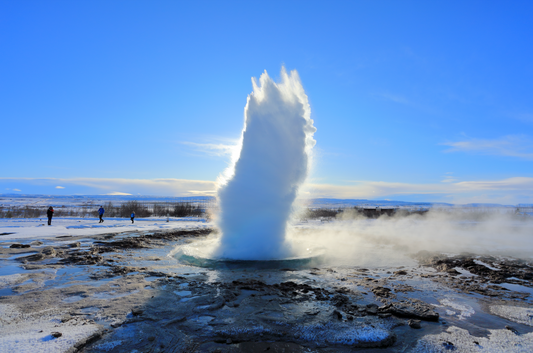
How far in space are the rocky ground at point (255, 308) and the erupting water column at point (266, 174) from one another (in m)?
2.41

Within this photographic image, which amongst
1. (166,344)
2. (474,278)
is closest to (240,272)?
(166,344)

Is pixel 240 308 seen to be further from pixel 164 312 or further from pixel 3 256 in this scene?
pixel 3 256

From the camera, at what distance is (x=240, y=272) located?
9.05m

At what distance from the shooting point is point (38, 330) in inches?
172

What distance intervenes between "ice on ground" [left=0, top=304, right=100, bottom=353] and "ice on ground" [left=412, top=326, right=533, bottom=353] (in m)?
4.86

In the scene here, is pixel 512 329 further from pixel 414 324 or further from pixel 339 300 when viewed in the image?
pixel 339 300

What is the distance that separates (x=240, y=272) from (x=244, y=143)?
5455mm

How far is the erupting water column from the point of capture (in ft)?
38.3

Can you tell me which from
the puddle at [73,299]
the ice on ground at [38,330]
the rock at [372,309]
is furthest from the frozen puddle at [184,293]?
the rock at [372,309]

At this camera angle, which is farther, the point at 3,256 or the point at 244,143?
the point at 244,143

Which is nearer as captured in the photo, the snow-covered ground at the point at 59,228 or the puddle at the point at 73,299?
the puddle at the point at 73,299

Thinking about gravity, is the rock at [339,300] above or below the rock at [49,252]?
below

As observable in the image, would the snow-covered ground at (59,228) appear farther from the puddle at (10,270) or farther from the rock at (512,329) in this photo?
the rock at (512,329)

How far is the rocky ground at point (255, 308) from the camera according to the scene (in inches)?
170
